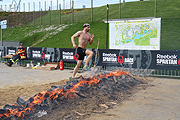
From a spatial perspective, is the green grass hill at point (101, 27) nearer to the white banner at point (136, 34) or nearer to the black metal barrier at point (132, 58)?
the white banner at point (136, 34)

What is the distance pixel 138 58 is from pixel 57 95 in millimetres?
8299

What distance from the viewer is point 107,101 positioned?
679 cm

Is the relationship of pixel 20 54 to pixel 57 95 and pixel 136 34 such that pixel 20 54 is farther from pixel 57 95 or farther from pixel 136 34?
pixel 57 95

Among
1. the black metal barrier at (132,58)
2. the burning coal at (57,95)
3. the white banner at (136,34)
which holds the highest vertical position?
the white banner at (136,34)

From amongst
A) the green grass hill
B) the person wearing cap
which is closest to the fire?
the person wearing cap

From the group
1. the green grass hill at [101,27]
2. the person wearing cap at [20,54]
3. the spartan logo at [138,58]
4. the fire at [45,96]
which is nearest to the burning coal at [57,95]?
the fire at [45,96]

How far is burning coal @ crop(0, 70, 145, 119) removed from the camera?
16.7 ft

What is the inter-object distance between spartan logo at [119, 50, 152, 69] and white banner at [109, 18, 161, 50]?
213cm

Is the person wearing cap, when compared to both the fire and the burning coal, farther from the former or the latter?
the fire

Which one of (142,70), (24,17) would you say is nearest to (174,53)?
(142,70)

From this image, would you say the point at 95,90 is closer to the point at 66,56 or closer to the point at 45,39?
the point at 66,56

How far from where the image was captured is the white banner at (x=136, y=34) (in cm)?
1492

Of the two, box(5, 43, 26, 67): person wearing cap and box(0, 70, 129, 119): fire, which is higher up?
box(5, 43, 26, 67): person wearing cap

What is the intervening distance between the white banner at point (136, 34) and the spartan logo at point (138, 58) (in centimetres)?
213
